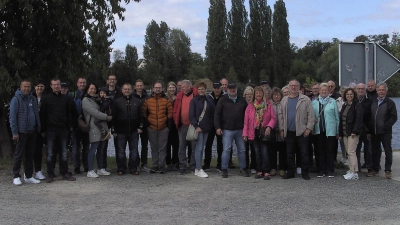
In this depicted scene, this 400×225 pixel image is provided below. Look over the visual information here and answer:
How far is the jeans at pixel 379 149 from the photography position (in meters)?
8.65

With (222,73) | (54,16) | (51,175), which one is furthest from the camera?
(222,73)

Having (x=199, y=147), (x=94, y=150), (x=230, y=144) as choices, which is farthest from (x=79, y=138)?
(x=230, y=144)

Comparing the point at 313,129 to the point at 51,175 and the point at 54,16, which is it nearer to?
the point at 51,175

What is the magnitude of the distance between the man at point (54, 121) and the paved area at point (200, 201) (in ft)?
1.61

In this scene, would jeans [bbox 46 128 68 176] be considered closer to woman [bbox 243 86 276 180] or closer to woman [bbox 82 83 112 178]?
woman [bbox 82 83 112 178]

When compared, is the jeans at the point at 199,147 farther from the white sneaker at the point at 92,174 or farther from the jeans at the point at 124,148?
the white sneaker at the point at 92,174

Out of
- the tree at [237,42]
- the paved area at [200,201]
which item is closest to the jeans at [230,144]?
the paved area at [200,201]

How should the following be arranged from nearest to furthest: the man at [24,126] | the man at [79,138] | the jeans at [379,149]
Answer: the man at [24,126] → the jeans at [379,149] → the man at [79,138]

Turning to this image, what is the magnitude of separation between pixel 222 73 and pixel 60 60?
52.0 metres

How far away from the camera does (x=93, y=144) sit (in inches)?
343

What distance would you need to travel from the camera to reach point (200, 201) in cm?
679

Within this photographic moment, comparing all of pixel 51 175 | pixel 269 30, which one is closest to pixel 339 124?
pixel 51 175

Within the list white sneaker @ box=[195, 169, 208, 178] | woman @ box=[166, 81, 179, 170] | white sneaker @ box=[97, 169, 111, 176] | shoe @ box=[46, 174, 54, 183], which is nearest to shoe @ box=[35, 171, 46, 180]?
shoe @ box=[46, 174, 54, 183]

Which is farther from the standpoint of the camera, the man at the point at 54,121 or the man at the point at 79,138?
the man at the point at 79,138
